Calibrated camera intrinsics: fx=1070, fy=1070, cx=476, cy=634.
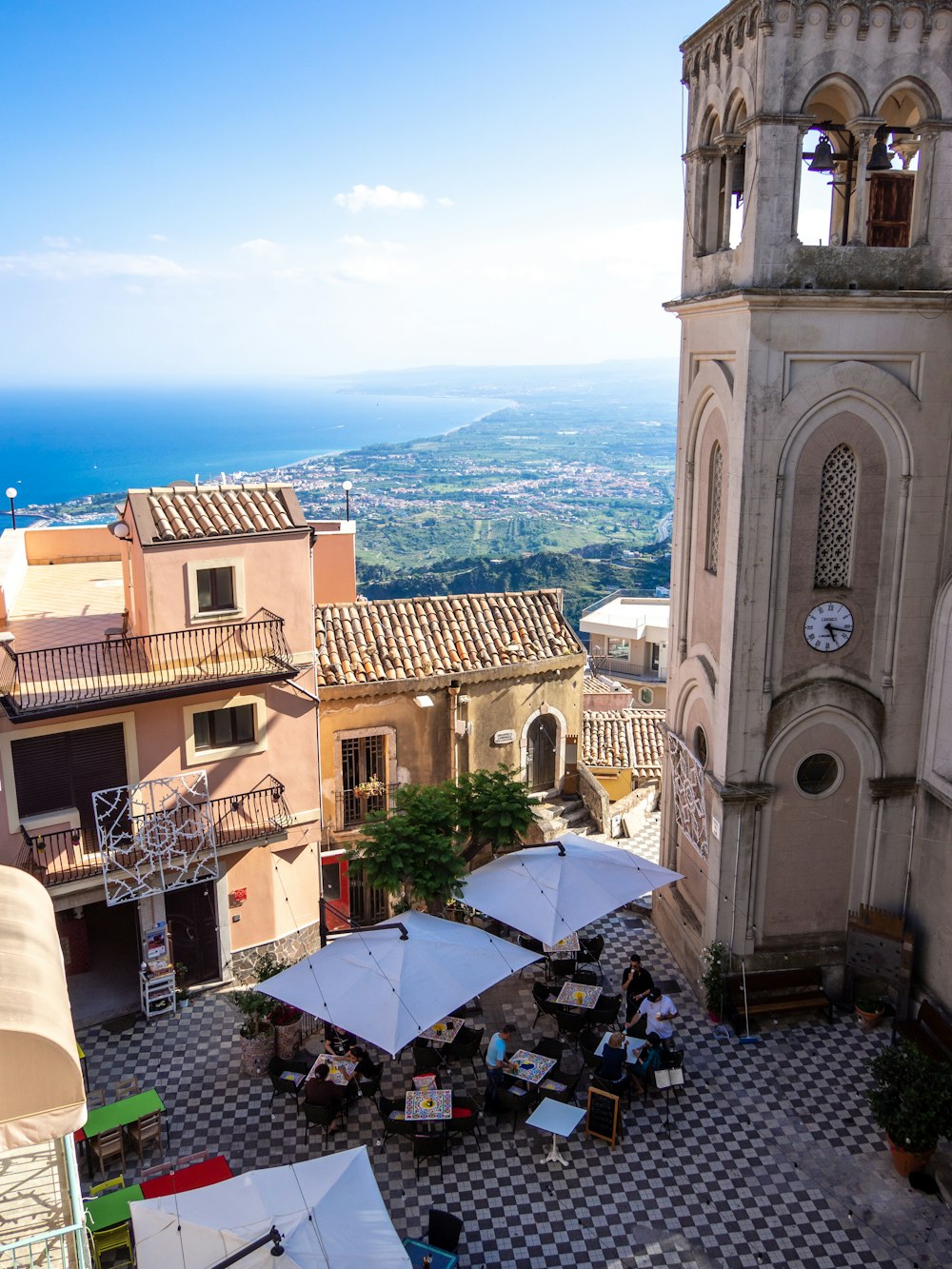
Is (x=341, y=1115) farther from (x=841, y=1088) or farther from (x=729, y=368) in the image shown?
(x=729, y=368)

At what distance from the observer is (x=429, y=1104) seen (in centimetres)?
1459

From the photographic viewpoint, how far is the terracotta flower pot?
13891 mm

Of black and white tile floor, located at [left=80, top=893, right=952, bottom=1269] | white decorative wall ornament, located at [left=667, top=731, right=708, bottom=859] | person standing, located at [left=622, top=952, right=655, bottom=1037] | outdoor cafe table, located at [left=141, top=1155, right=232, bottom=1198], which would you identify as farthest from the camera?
white decorative wall ornament, located at [left=667, top=731, right=708, bottom=859]

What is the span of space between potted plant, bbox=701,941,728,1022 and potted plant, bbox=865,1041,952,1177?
3.34 m

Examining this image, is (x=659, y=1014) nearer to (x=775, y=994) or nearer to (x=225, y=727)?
(x=775, y=994)

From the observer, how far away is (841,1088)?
15953 mm

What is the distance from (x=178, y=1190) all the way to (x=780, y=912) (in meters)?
10.1

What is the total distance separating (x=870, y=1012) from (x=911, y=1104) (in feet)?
11.9

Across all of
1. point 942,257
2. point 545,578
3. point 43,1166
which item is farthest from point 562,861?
point 545,578

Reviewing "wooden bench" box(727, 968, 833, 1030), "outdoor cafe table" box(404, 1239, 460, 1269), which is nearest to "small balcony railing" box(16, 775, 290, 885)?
"outdoor cafe table" box(404, 1239, 460, 1269)

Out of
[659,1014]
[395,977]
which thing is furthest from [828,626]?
[395,977]

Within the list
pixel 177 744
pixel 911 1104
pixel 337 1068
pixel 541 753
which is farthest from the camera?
pixel 541 753

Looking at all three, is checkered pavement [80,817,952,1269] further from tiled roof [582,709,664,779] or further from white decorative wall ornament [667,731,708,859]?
tiled roof [582,709,664,779]

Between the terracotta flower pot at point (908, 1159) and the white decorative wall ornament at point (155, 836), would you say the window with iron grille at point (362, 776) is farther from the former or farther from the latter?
the terracotta flower pot at point (908, 1159)
